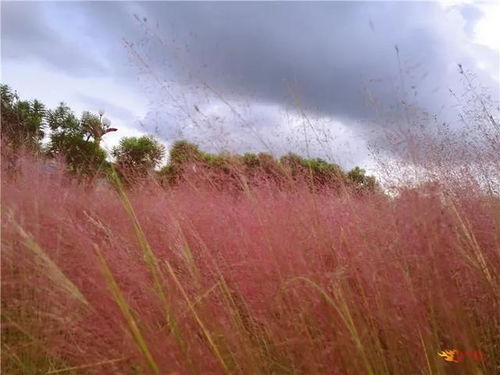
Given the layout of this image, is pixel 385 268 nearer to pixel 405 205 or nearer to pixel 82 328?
pixel 405 205

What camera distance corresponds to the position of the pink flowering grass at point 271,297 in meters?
1.25

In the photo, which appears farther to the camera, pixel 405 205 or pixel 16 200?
pixel 16 200

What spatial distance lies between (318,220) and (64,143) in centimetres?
761

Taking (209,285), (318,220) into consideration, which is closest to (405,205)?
(318,220)

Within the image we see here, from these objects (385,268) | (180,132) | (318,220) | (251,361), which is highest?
(180,132)

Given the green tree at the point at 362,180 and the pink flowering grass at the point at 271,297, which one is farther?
the green tree at the point at 362,180

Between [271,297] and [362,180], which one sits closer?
[271,297]

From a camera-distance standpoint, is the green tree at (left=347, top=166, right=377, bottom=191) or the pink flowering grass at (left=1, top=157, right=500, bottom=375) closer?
the pink flowering grass at (left=1, top=157, right=500, bottom=375)

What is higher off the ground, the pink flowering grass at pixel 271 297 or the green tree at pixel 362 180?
the green tree at pixel 362 180

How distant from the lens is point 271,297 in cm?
148

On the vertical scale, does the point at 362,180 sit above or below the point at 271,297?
above

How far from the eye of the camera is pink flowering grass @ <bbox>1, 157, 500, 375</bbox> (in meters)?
1.25

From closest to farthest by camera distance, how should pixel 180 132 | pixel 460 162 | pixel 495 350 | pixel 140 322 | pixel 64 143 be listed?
pixel 140 322
pixel 495 350
pixel 180 132
pixel 460 162
pixel 64 143

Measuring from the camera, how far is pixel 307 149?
2096 mm
